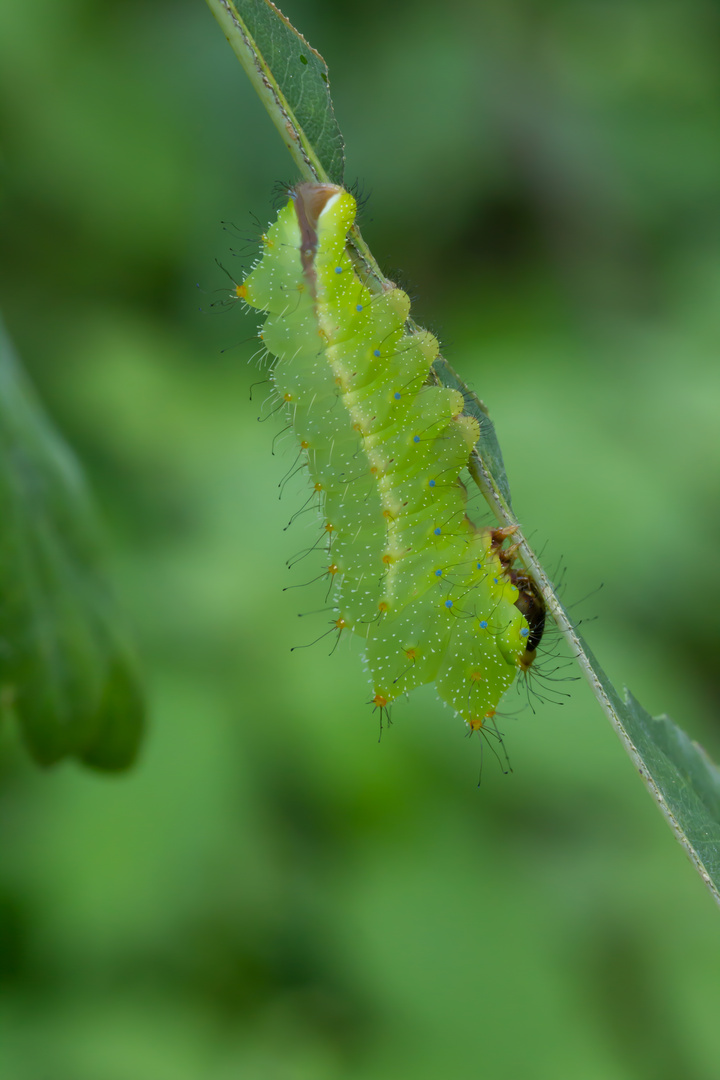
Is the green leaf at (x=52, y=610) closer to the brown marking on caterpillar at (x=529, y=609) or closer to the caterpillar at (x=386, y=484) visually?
the caterpillar at (x=386, y=484)

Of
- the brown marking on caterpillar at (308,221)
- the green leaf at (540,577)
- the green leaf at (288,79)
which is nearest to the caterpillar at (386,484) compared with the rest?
the brown marking on caterpillar at (308,221)

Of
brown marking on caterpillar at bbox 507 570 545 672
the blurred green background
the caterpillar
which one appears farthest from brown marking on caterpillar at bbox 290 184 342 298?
the blurred green background

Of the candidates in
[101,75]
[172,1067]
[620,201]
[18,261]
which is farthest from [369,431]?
[620,201]

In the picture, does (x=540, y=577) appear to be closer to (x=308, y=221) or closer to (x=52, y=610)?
(x=52, y=610)

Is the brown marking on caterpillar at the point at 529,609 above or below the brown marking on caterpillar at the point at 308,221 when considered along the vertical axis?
below

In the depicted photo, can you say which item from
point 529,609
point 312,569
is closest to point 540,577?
point 529,609

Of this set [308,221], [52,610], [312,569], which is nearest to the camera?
[52,610]

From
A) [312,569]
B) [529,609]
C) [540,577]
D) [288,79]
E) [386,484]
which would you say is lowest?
[540,577]
